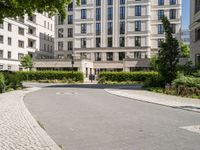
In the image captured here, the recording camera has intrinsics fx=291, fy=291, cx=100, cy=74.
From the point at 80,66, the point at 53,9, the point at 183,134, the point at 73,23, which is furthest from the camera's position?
the point at 73,23

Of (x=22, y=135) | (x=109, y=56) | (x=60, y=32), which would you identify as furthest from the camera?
(x=60, y=32)

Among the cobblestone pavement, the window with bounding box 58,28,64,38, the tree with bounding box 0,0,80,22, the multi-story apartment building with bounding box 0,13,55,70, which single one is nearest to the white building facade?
the window with bounding box 58,28,64,38

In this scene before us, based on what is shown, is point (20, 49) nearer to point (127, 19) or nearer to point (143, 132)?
point (127, 19)

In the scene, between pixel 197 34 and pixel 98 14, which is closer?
pixel 197 34

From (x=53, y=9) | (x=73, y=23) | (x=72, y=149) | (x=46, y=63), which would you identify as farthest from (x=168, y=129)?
(x=73, y=23)

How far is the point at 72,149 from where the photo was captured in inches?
268

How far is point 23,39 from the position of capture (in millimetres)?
66938

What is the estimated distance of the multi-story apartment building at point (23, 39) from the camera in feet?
194

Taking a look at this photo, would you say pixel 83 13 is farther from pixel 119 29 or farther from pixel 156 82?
pixel 156 82

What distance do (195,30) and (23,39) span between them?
44224mm

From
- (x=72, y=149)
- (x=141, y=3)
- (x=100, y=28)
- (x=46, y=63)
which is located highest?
(x=141, y=3)

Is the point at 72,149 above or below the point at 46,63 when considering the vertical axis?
below

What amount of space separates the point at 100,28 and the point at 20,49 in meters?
19.0

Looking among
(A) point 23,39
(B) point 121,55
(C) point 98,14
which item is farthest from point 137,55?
(A) point 23,39
